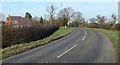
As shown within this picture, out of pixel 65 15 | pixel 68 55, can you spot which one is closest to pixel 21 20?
pixel 65 15

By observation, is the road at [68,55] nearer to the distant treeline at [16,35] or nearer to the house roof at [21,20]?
the distant treeline at [16,35]

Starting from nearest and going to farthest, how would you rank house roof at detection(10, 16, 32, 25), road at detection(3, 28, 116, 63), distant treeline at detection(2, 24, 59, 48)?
1. road at detection(3, 28, 116, 63)
2. distant treeline at detection(2, 24, 59, 48)
3. house roof at detection(10, 16, 32, 25)

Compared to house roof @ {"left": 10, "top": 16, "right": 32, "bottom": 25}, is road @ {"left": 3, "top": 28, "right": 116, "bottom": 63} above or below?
below

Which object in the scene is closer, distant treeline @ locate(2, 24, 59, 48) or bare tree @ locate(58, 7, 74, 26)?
distant treeline @ locate(2, 24, 59, 48)

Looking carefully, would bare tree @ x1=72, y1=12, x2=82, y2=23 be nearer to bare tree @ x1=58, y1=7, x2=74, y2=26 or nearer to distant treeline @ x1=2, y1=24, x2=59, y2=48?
bare tree @ x1=58, y1=7, x2=74, y2=26

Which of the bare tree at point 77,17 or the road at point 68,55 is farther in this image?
the bare tree at point 77,17

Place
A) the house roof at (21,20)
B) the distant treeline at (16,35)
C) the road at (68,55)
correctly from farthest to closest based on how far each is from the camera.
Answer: the house roof at (21,20) < the distant treeline at (16,35) < the road at (68,55)

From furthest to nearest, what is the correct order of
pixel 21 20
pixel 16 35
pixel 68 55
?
pixel 21 20 < pixel 16 35 < pixel 68 55

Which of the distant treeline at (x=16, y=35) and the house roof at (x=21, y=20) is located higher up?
the house roof at (x=21, y=20)

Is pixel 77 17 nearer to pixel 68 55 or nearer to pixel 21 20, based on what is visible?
pixel 21 20

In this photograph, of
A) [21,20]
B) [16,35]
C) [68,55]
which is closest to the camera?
[68,55]

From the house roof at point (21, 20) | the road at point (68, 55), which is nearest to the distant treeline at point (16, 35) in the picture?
the road at point (68, 55)

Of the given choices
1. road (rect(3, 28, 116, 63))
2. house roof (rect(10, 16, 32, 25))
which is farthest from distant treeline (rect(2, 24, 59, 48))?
house roof (rect(10, 16, 32, 25))

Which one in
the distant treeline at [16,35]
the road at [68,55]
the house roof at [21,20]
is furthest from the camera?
the house roof at [21,20]
